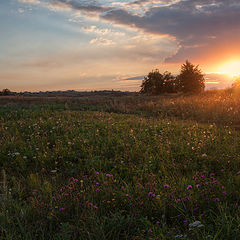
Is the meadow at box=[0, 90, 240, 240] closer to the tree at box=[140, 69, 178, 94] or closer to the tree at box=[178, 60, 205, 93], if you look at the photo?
the tree at box=[178, 60, 205, 93]

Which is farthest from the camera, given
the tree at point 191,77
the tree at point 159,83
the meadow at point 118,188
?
the tree at point 159,83

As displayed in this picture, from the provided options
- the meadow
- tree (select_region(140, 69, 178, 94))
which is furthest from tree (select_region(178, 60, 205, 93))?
the meadow

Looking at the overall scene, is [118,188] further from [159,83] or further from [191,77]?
[159,83]

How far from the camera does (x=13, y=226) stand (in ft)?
8.14

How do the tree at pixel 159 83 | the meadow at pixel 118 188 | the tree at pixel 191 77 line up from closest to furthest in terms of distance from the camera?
1. the meadow at pixel 118 188
2. the tree at pixel 191 77
3. the tree at pixel 159 83

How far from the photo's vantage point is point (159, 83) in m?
57.0

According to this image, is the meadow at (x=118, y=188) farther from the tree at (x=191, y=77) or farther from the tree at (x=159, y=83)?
the tree at (x=159, y=83)

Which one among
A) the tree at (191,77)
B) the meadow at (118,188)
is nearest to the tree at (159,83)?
the tree at (191,77)

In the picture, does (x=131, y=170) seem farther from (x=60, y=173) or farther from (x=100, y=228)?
(x=100, y=228)

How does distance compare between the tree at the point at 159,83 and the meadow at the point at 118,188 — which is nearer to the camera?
the meadow at the point at 118,188

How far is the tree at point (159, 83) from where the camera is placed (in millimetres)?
56781

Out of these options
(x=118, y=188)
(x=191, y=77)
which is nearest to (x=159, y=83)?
(x=191, y=77)

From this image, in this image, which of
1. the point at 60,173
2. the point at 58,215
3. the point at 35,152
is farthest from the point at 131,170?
the point at 35,152

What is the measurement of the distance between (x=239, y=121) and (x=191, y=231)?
8526 millimetres
